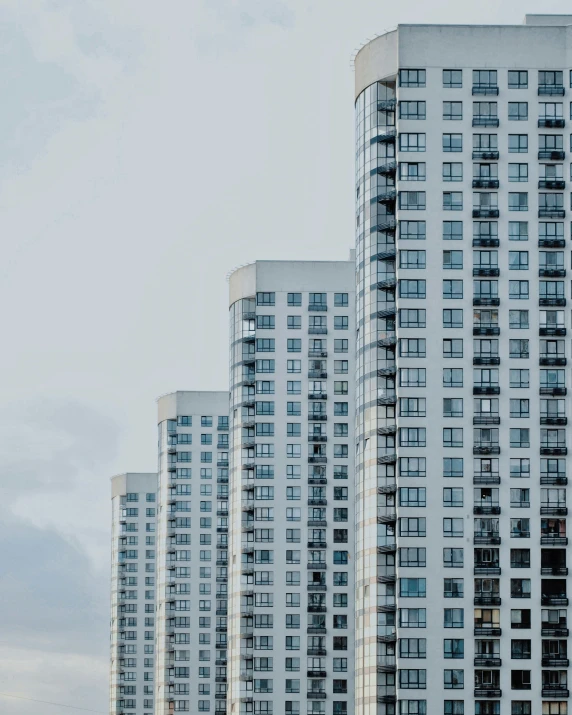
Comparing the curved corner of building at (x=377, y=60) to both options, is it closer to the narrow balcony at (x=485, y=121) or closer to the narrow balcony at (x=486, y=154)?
the narrow balcony at (x=485, y=121)

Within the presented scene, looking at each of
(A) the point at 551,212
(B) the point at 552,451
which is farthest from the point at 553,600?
(A) the point at 551,212

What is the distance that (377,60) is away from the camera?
12212 centimetres

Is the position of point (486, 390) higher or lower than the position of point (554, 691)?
higher

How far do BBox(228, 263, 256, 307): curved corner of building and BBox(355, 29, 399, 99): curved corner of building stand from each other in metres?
44.0

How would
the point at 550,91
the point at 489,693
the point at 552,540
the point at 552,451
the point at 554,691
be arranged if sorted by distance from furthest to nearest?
the point at 550,91, the point at 552,451, the point at 552,540, the point at 489,693, the point at 554,691

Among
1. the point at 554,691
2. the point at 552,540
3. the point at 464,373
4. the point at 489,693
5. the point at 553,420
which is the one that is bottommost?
the point at 489,693

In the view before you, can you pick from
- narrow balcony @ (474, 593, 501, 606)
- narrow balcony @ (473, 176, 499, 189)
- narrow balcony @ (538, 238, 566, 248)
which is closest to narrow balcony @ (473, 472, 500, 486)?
Answer: narrow balcony @ (474, 593, 501, 606)

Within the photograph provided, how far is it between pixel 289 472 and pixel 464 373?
51.8 meters

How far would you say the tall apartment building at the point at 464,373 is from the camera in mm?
112688

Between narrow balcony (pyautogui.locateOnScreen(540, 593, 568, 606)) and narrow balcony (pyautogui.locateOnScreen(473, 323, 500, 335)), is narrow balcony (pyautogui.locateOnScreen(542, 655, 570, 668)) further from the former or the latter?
narrow balcony (pyautogui.locateOnScreen(473, 323, 500, 335))

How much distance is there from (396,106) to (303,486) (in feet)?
187

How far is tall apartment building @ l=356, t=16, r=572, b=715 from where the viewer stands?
113 meters

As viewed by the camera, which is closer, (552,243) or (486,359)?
(486,359)

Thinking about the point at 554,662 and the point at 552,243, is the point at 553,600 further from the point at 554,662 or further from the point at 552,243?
the point at 552,243
